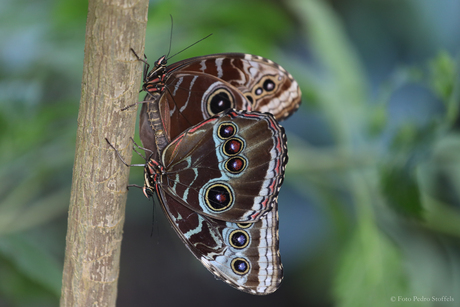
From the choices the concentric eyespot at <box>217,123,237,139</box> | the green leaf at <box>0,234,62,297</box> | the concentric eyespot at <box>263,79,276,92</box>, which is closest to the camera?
the concentric eyespot at <box>217,123,237,139</box>

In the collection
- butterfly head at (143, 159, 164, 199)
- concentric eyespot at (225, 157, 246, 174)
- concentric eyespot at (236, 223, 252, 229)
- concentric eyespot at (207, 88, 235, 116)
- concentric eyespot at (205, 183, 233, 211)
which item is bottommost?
concentric eyespot at (236, 223, 252, 229)

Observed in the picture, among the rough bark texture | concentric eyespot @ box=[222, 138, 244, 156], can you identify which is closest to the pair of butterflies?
concentric eyespot @ box=[222, 138, 244, 156]

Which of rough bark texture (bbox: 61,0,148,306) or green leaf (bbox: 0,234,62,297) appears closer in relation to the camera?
rough bark texture (bbox: 61,0,148,306)

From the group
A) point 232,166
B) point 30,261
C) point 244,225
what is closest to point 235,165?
point 232,166

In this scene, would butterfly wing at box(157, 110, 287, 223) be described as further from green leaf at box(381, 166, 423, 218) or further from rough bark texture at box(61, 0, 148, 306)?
green leaf at box(381, 166, 423, 218)

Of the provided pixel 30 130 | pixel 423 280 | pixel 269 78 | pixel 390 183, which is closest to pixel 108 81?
pixel 269 78

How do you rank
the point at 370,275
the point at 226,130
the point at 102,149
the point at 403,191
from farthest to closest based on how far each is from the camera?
the point at 370,275 → the point at 403,191 → the point at 226,130 → the point at 102,149

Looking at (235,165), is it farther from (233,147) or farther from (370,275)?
(370,275)

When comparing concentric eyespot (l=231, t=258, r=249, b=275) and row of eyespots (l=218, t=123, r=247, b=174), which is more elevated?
row of eyespots (l=218, t=123, r=247, b=174)
